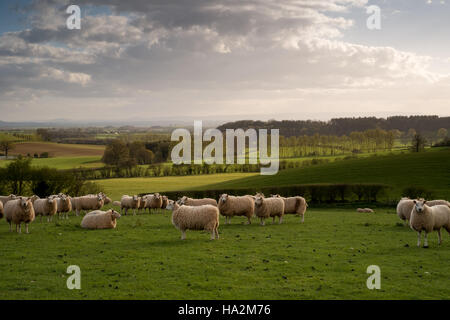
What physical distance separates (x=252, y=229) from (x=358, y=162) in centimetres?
5124

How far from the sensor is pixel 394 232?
21.1 metres

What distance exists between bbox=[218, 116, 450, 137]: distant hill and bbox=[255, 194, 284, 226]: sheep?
A: 132m

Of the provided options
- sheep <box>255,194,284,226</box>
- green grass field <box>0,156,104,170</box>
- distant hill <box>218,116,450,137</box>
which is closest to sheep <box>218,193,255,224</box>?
sheep <box>255,194,284,226</box>

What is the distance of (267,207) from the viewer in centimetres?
2416

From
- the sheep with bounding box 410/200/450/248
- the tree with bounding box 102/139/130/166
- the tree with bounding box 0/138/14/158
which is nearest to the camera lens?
the sheep with bounding box 410/200/450/248

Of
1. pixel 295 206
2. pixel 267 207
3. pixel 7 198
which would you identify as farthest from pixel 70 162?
pixel 267 207

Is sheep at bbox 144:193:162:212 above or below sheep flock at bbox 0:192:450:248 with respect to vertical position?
below

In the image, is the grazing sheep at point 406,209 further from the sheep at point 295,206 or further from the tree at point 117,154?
the tree at point 117,154

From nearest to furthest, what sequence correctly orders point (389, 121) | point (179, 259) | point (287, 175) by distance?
point (179, 259)
point (287, 175)
point (389, 121)

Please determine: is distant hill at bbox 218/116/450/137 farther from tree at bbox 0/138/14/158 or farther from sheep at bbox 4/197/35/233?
sheep at bbox 4/197/35/233

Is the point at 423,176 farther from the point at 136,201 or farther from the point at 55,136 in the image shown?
the point at 55,136

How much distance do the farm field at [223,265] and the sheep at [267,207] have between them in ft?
11.3

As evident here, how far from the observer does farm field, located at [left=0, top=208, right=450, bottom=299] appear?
410 inches
